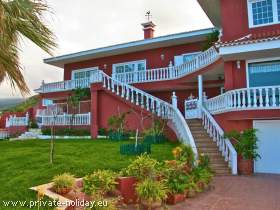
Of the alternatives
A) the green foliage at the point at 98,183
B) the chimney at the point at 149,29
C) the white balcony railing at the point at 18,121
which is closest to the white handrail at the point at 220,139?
the green foliage at the point at 98,183

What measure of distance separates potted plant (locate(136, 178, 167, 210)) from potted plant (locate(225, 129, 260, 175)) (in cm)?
614

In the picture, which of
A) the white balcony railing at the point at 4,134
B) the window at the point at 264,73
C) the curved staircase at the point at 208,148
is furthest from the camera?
the white balcony railing at the point at 4,134

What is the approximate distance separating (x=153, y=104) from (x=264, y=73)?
6.01 m

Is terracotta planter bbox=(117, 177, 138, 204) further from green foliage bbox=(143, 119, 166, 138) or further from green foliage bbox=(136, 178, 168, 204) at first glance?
green foliage bbox=(143, 119, 166, 138)

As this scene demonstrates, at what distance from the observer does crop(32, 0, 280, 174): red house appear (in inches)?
509

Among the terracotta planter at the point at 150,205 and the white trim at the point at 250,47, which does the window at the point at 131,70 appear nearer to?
the white trim at the point at 250,47

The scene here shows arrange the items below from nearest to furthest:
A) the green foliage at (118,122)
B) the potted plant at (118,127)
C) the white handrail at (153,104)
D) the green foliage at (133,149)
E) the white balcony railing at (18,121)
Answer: the green foliage at (133,149), the white handrail at (153,104), the potted plant at (118,127), the green foliage at (118,122), the white balcony railing at (18,121)

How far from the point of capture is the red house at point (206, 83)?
1292 cm

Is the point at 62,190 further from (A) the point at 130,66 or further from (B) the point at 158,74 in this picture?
(A) the point at 130,66

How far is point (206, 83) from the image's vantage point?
1905cm

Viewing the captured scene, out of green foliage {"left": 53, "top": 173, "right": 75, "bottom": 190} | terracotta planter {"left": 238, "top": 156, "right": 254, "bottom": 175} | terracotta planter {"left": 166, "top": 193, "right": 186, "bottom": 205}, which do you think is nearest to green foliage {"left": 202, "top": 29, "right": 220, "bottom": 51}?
terracotta planter {"left": 238, "top": 156, "right": 254, "bottom": 175}

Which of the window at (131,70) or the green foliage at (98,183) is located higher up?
the window at (131,70)

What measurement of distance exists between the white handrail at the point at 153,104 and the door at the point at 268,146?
131 inches

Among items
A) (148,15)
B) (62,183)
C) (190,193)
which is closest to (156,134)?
(190,193)
